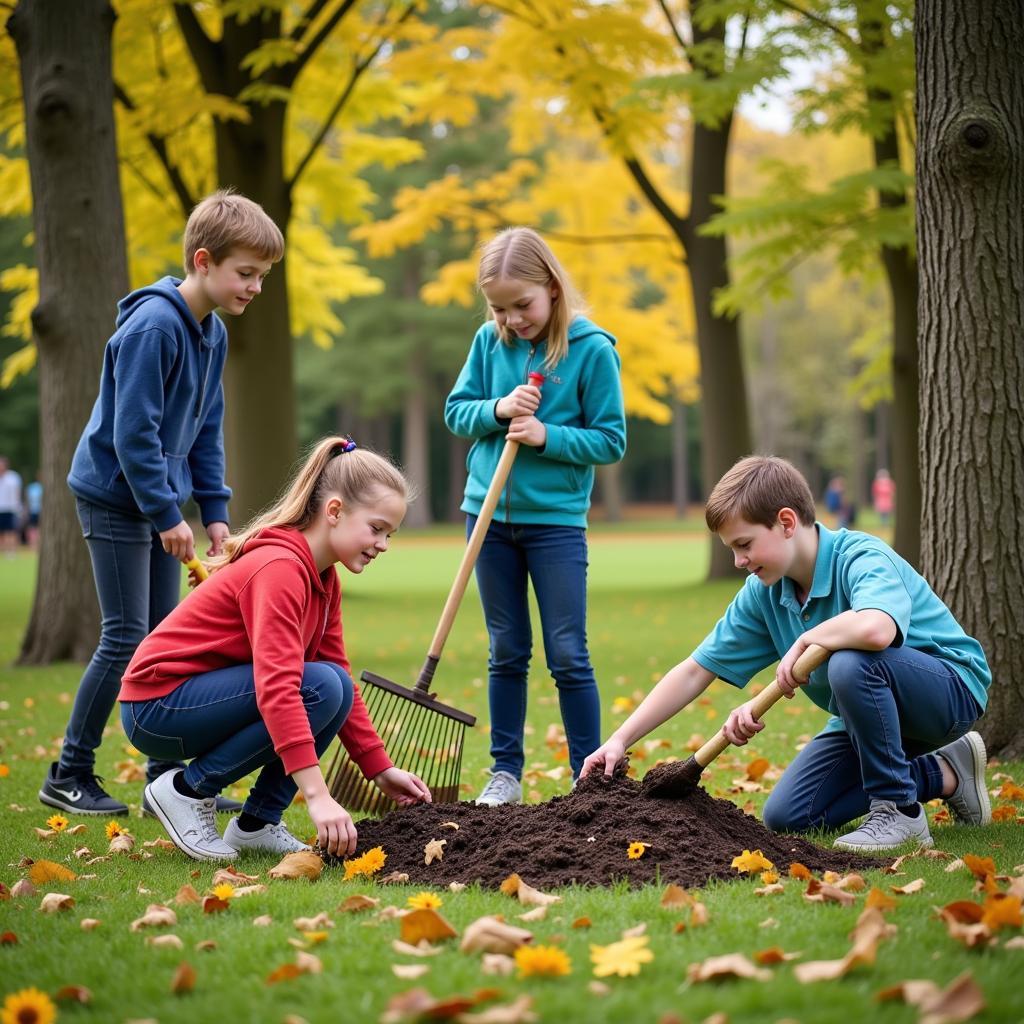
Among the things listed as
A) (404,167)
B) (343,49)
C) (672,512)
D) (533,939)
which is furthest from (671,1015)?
(672,512)

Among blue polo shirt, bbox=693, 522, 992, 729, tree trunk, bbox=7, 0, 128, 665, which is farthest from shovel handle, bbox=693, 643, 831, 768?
tree trunk, bbox=7, 0, 128, 665

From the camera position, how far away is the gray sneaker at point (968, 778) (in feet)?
14.0

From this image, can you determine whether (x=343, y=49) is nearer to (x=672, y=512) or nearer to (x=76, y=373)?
(x=76, y=373)

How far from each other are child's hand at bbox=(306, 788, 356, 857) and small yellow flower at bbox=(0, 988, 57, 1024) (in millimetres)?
1111

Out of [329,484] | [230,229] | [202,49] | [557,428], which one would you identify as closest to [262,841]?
[329,484]

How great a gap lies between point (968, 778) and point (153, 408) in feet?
10.1

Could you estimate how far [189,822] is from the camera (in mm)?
4020

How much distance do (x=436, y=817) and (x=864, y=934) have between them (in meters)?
1.61

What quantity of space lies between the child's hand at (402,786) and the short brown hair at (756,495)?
49.6 inches

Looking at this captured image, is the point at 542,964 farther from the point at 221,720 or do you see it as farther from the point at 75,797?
the point at 75,797

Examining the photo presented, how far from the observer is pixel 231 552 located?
4004 mm

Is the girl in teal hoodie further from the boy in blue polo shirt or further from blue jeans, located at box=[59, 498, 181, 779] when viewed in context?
blue jeans, located at box=[59, 498, 181, 779]

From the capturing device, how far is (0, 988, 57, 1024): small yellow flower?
2418 mm

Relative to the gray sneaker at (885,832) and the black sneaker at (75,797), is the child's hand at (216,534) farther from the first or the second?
the gray sneaker at (885,832)
